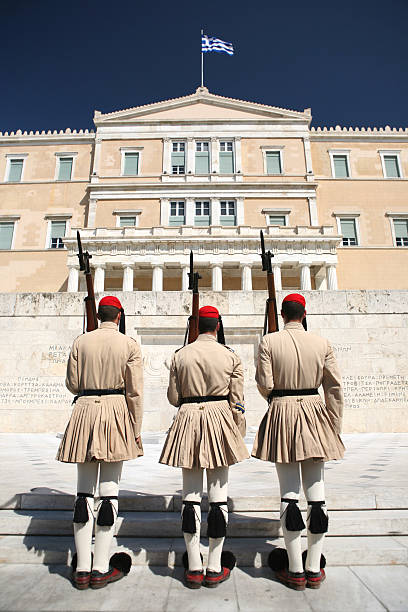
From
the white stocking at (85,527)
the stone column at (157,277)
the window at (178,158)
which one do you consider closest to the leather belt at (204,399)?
the white stocking at (85,527)

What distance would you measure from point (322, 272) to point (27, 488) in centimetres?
2690

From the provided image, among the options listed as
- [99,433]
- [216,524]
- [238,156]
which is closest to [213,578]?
[216,524]

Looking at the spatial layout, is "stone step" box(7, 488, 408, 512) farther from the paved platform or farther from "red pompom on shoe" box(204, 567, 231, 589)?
"red pompom on shoe" box(204, 567, 231, 589)

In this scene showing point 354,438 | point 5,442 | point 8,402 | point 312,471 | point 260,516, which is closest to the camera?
point 312,471

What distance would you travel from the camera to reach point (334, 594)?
9.35 ft

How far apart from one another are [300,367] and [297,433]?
Result: 54 cm

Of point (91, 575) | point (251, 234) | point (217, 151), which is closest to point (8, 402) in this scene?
point (91, 575)

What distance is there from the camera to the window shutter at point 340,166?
112 feet

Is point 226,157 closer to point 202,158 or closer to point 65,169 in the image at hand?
point 202,158

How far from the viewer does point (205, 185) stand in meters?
32.5

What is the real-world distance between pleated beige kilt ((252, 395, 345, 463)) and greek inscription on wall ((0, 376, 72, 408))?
28.2 feet

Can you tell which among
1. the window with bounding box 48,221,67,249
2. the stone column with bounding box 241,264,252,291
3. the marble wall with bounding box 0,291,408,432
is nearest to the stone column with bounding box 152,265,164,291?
the stone column with bounding box 241,264,252,291

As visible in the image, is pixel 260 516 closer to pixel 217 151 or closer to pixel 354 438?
pixel 354 438

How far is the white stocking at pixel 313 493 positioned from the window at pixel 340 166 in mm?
34911
